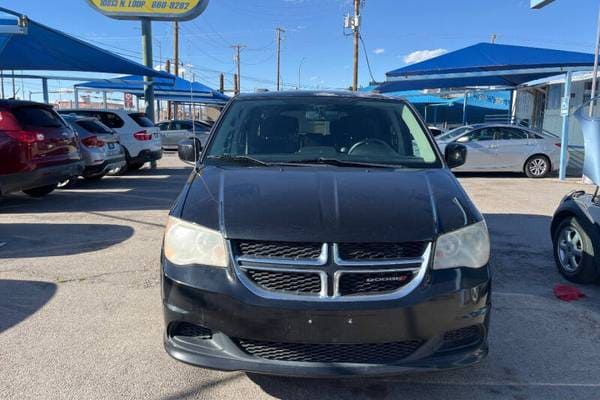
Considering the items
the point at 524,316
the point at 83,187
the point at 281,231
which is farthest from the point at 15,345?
the point at 83,187

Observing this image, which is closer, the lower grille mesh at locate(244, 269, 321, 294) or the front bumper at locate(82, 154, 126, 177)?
the lower grille mesh at locate(244, 269, 321, 294)

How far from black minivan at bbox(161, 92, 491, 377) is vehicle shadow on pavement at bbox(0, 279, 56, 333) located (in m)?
1.90

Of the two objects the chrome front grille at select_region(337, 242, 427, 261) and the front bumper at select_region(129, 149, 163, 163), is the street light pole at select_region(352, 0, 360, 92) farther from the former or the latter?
the chrome front grille at select_region(337, 242, 427, 261)

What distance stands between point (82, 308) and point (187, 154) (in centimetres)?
154

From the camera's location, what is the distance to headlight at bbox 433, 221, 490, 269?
2.55m

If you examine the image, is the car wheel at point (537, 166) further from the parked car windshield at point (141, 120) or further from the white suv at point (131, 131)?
the parked car windshield at point (141, 120)

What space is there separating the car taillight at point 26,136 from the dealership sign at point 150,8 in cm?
884

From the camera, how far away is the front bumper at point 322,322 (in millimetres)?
2383

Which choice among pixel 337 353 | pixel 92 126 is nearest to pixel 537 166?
pixel 92 126

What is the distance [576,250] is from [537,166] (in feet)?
30.6

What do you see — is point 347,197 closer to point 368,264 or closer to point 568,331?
point 368,264

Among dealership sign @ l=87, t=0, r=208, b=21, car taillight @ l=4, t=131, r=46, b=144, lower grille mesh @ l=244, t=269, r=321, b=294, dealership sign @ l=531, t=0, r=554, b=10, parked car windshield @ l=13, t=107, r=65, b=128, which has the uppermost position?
dealership sign @ l=87, t=0, r=208, b=21

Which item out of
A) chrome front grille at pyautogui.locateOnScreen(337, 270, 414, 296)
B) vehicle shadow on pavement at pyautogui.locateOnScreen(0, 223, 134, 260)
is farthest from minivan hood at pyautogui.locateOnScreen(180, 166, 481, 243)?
vehicle shadow on pavement at pyautogui.locateOnScreen(0, 223, 134, 260)

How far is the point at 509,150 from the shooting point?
1298 cm
